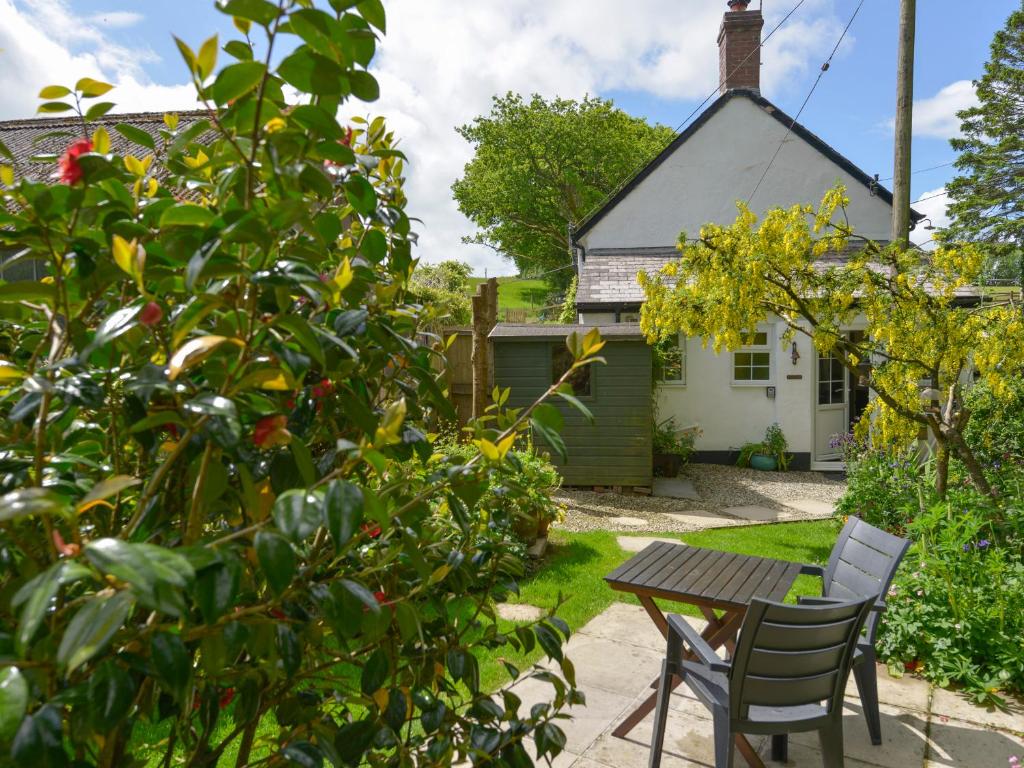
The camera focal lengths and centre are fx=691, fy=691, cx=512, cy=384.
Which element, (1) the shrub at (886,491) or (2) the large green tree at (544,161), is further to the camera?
(2) the large green tree at (544,161)

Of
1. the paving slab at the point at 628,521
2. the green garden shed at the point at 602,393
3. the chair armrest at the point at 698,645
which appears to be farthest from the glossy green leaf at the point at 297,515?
the green garden shed at the point at 602,393

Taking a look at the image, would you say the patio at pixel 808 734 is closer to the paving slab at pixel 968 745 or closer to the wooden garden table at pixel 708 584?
the paving slab at pixel 968 745

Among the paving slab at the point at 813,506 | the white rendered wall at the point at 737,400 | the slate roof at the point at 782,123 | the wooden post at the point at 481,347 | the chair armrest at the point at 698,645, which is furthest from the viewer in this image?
the slate roof at the point at 782,123

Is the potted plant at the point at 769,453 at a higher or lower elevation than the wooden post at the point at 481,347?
lower

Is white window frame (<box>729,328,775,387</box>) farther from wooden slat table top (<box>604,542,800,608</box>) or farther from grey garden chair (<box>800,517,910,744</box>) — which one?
wooden slat table top (<box>604,542,800,608</box>)

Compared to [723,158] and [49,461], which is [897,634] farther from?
[723,158]

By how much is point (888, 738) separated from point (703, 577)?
113cm

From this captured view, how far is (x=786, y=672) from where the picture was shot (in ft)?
7.95

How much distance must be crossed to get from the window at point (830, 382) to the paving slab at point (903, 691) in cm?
819

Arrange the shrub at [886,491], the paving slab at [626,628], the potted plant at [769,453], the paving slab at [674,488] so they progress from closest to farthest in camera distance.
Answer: the paving slab at [626,628]
the shrub at [886,491]
the paving slab at [674,488]
the potted plant at [769,453]

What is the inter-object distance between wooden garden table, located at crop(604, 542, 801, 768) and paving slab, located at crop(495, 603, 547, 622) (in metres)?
1.33

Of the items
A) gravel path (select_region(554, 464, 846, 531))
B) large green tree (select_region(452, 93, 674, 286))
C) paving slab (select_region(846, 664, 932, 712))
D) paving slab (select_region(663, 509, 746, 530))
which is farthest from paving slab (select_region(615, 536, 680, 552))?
large green tree (select_region(452, 93, 674, 286))

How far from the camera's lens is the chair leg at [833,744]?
2.53 m

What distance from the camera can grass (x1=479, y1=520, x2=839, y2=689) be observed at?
4.72m
